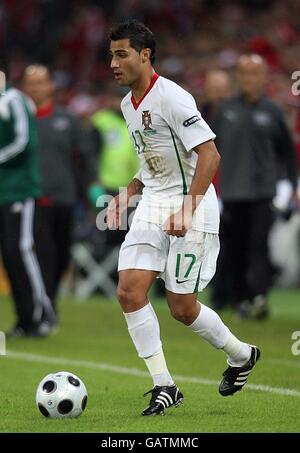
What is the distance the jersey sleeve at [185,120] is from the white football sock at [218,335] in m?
0.99

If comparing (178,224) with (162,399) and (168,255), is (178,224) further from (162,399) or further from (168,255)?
(162,399)

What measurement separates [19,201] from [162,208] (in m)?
4.41

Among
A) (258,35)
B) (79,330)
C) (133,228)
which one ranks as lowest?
(79,330)

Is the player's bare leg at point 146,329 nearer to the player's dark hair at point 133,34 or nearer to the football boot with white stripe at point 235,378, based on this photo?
the football boot with white stripe at point 235,378

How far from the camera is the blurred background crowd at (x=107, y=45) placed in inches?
692

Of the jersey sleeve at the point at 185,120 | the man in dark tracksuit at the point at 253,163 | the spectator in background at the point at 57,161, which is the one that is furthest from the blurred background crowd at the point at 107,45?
the jersey sleeve at the point at 185,120

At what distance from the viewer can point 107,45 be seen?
23.2m

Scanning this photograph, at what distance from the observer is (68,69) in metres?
23.5

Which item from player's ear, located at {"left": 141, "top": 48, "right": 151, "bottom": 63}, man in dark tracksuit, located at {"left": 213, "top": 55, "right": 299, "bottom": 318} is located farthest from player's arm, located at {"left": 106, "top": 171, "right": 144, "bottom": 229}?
man in dark tracksuit, located at {"left": 213, "top": 55, "right": 299, "bottom": 318}

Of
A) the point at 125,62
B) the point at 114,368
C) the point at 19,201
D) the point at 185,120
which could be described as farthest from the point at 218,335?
the point at 19,201

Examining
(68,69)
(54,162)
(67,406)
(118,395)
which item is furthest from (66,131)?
(68,69)

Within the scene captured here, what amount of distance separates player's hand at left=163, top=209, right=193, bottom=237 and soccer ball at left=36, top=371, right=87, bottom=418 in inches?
39.9
